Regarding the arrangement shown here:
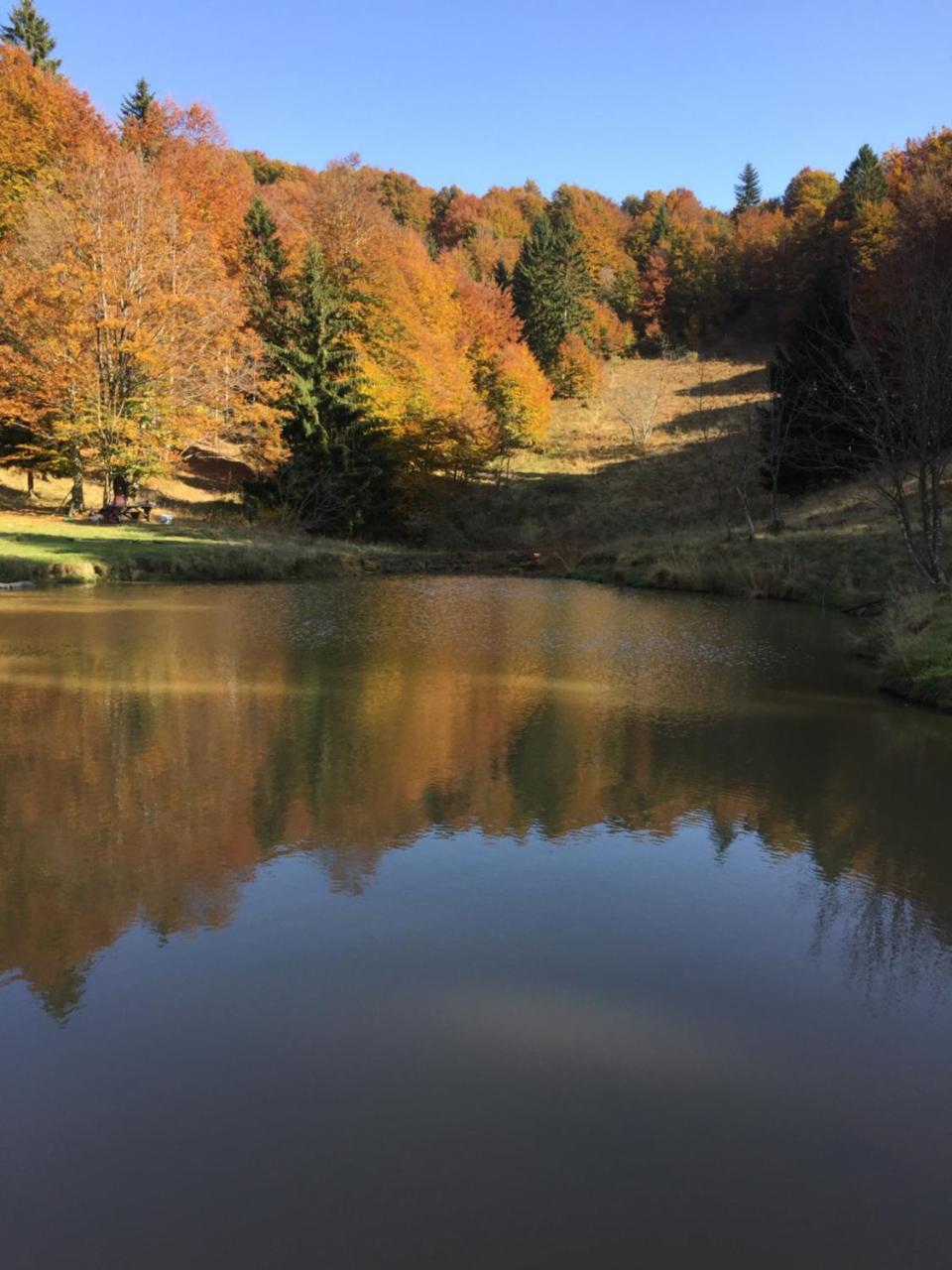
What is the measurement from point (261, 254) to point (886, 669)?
128 feet

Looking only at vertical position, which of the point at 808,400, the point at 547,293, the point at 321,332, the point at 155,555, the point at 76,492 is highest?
the point at 547,293

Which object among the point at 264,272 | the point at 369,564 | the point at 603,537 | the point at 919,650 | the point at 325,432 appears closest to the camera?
the point at 919,650

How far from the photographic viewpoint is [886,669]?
517 inches

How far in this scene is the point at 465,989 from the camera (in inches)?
178

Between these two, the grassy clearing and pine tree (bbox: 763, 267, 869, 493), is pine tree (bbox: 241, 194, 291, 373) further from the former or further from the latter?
pine tree (bbox: 763, 267, 869, 493)

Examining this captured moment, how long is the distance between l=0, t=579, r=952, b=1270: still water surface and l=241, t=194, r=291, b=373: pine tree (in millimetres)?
34430

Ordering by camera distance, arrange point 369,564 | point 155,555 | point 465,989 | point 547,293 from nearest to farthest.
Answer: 1. point 465,989
2. point 155,555
3. point 369,564
4. point 547,293

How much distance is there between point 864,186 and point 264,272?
48.0 metres

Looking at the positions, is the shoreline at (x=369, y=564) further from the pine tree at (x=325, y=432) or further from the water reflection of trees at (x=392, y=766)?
the water reflection of trees at (x=392, y=766)

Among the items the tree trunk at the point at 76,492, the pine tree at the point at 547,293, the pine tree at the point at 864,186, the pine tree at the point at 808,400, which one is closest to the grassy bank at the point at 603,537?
the tree trunk at the point at 76,492

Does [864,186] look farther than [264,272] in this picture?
Yes

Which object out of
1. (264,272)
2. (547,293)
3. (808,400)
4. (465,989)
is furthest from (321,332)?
(547,293)

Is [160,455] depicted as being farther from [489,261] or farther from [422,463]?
[489,261]

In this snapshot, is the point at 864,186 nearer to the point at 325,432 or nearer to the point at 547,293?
the point at 547,293
